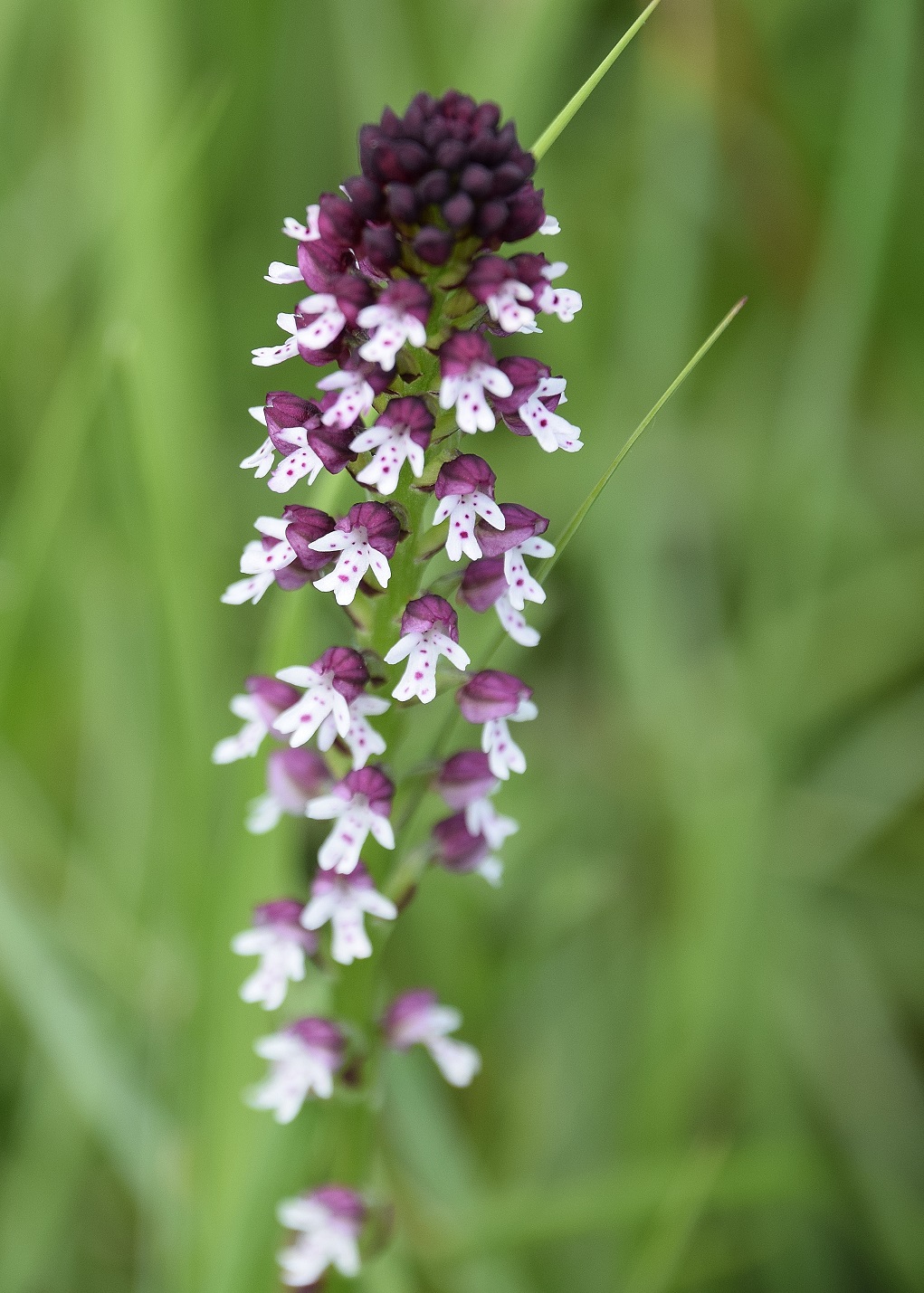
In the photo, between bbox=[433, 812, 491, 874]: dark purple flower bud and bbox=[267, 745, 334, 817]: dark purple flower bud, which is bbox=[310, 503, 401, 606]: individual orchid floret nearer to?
bbox=[267, 745, 334, 817]: dark purple flower bud

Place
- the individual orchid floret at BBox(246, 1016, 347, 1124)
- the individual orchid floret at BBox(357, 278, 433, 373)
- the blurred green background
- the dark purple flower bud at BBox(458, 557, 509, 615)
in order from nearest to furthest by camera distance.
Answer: the individual orchid floret at BBox(357, 278, 433, 373) → the dark purple flower bud at BBox(458, 557, 509, 615) → the individual orchid floret at BBox(246, 1016, 347, 1124) → the blurred green background

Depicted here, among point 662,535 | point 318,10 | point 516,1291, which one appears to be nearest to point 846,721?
point 662,535

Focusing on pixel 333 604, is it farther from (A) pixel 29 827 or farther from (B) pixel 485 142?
(B) pixel 485 142

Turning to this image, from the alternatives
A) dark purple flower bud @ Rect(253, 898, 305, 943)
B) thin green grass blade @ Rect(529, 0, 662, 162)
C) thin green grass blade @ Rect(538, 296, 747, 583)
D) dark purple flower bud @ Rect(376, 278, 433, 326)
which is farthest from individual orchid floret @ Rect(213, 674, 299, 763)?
thin green grass blade @ Rect(529, 0, 662, 162)

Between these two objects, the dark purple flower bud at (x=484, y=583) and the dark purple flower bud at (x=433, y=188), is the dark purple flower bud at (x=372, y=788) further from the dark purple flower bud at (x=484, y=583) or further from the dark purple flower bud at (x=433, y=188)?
the dark purple flower bud at (x=433, y=188)

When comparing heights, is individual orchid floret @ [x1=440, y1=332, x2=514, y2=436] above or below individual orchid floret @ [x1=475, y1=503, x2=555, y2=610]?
above

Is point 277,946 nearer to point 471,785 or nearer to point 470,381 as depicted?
point 471,785
